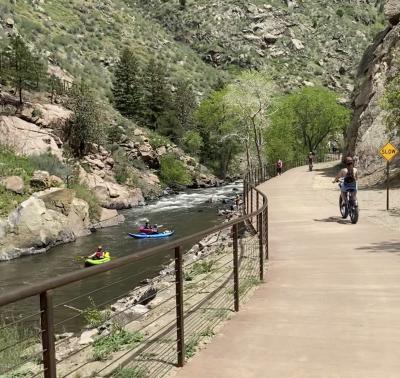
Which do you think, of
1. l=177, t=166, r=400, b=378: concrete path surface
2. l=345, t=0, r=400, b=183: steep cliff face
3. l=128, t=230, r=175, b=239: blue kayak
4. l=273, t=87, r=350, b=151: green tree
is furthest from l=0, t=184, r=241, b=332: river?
l=273, t=87, r=350, b=151: green tree

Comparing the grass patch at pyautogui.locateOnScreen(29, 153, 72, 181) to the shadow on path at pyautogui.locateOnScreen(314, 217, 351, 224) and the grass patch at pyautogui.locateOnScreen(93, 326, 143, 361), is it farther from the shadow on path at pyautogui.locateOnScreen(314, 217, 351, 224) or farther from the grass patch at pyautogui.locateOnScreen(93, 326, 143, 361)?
the grass patch at pyautogui.locateOnScreen(93, 326, 143, 361)

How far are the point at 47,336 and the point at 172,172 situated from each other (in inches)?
2135

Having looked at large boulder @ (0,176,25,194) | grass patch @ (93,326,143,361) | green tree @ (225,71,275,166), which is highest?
green tree @ (225,71,275,166)

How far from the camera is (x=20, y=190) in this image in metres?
27.8

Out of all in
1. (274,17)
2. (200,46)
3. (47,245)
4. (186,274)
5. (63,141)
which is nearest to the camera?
(186,274)

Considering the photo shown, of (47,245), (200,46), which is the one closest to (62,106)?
(47,245)

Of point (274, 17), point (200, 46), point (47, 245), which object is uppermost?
point (274, 17)

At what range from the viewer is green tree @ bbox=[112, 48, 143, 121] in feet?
218

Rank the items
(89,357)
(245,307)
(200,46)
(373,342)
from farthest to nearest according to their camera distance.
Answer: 1. (200,46)
2. (245,307)
3. (89,357)
4. (373,342)

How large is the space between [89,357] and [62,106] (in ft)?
137

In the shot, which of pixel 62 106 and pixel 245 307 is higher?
pixel 62 106

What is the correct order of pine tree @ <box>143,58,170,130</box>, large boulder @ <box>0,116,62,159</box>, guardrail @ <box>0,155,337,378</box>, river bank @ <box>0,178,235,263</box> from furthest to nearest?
pine tree @ <box>143,58,170,130</box> → large boulder @ <box>0,116,62,159</box> → river bank @ <box>0,178,235,263</box> → guardrail @ <box>0,155,337,378</box>

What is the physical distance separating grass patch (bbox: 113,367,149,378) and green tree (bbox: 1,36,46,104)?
130ft

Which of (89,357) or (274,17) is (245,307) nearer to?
(89,357)
